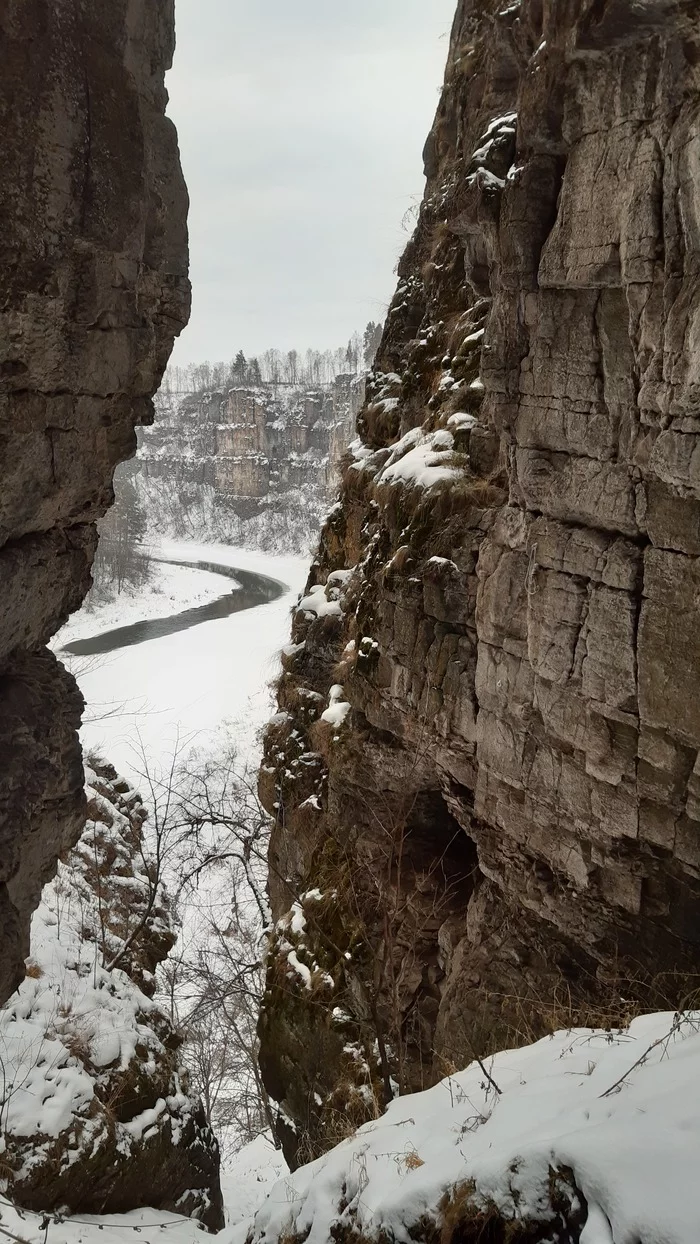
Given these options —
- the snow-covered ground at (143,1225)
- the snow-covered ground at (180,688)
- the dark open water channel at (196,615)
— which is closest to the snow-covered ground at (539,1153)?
the snow-covered ground at (143,1225)

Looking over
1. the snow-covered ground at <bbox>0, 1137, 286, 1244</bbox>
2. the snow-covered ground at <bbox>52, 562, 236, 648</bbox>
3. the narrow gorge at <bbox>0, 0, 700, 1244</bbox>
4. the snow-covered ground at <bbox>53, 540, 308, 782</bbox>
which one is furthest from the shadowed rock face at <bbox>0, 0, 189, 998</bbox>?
the snow-covered ground at <bbox>52, 562, 236, 648</bbox>

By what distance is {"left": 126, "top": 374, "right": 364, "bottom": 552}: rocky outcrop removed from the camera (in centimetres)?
7700

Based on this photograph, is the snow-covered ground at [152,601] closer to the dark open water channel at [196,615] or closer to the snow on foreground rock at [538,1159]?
the dark open water channel at [196,615]

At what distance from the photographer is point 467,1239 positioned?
299 centimetres

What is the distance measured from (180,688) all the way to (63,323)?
962 inches

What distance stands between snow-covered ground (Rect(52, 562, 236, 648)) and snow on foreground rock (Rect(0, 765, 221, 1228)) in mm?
24969

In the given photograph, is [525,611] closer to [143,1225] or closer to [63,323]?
[63,323]

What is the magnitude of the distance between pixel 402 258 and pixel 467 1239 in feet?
40.4

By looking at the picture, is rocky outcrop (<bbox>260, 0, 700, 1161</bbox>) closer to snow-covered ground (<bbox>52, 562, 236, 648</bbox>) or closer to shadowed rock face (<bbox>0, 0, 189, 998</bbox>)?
shadowed rock face (<bbox>0, 0, 189, 998</bbox>)

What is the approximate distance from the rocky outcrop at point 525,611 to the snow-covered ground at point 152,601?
26.7 metres

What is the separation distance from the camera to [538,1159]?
115 inches

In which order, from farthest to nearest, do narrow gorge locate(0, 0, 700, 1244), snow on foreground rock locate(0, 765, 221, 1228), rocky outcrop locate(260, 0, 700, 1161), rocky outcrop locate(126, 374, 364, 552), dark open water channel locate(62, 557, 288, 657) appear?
rocky outcrop locate(126, 374, 364, 552) → dark open water channel locate(62, 557, 288, 657) → snow on foreground rock locate(0, 765, 221, 1228) → rocky outcrop locate(260, 0, 700, 1161) → narrow gorge locate(0, 0, 700, 1244)

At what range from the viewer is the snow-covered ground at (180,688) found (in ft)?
74.3

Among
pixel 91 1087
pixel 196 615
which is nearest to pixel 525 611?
pixel 91 1087
